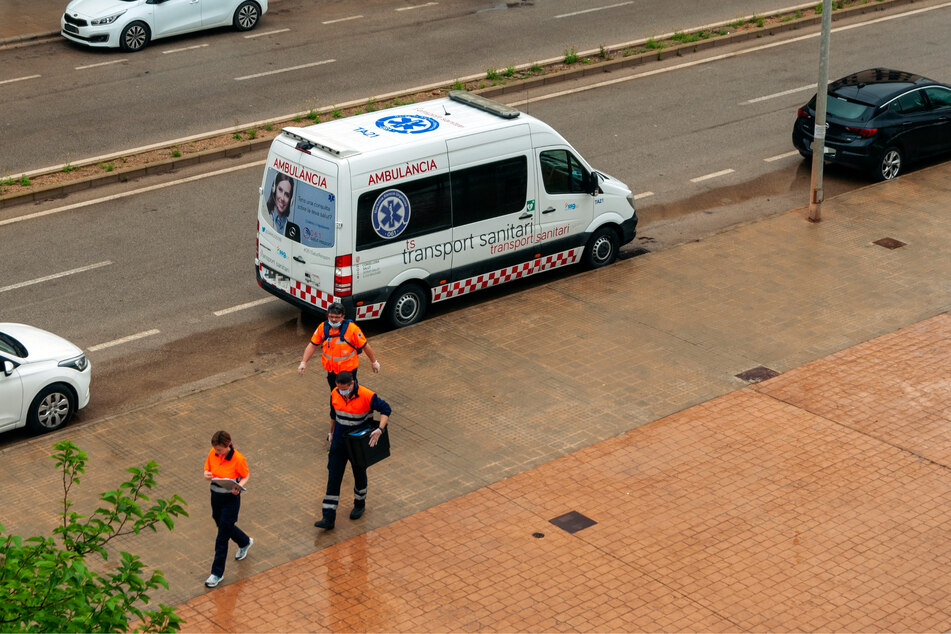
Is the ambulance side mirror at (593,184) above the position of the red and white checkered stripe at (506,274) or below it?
above

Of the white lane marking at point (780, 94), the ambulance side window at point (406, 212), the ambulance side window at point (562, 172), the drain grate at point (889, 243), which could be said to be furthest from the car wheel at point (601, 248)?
the white lane marking at point (780, 94)

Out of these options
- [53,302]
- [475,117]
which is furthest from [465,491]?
[53,302]

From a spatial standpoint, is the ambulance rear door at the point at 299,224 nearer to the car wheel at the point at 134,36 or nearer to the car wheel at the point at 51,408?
the car wheel at the point at 51,408

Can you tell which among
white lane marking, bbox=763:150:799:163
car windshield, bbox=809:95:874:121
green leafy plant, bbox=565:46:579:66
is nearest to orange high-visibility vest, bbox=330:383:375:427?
car windshield, bbox=809:95:874:121

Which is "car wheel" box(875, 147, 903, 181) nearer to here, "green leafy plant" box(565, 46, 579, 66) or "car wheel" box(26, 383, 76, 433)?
"green leafy plant" box(565, 46, 579, 66)

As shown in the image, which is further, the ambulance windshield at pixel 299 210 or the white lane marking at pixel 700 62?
the white lane marking at pixel 700 62

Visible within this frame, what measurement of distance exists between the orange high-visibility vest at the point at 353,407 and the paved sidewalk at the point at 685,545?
1.04 m

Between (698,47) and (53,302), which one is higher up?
(698,47)

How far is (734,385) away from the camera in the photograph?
46.7ft

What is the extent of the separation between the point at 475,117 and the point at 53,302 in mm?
5689

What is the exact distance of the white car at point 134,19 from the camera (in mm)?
26484

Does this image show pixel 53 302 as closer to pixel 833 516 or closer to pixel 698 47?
pixel 833 516

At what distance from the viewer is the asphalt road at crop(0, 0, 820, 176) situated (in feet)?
74.5

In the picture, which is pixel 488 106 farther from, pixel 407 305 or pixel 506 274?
pixel 407 305
